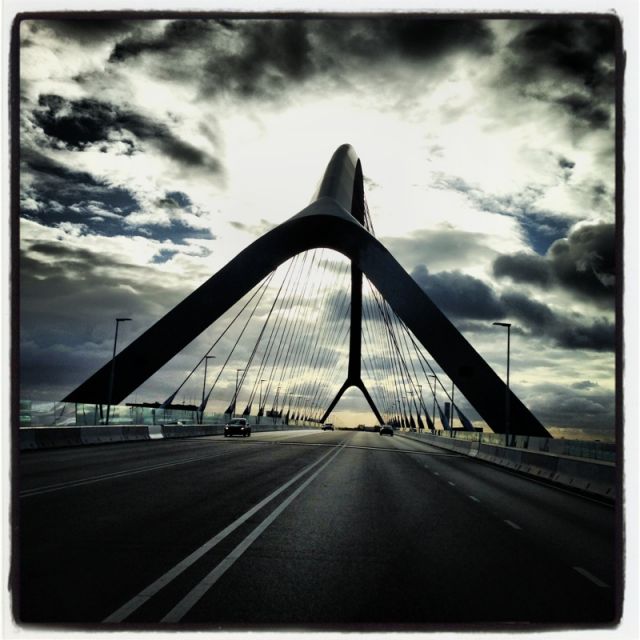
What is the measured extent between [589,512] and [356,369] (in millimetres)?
90545

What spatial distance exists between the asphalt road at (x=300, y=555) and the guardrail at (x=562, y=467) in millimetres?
1563

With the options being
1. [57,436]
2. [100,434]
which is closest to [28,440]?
[57,436]

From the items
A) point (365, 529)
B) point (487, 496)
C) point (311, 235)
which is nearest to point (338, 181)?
point (311, 235)

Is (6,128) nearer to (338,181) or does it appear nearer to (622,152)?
(622,152)

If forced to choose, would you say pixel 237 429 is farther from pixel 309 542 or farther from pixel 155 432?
pixel 309 542

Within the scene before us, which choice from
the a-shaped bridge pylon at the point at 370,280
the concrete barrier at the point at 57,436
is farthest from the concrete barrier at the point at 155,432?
the concrete barrier at the point at 57,436

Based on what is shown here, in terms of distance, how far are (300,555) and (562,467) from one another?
16.8 metres

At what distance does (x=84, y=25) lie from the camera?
5059mm

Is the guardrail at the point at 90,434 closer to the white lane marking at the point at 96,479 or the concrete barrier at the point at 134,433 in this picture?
the concrete barrier at the point at 134,433

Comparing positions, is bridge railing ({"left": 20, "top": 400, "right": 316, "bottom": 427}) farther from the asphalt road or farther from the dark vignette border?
the dark vignette border

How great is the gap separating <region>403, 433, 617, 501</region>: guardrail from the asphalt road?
5.13ft

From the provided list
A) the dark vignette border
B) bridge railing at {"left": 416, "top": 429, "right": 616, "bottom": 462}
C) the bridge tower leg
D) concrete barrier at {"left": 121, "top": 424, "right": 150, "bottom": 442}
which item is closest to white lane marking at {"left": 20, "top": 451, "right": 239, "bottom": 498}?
the dark vignette border

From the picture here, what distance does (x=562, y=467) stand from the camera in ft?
77.1

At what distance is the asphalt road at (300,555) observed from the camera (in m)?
5.96
